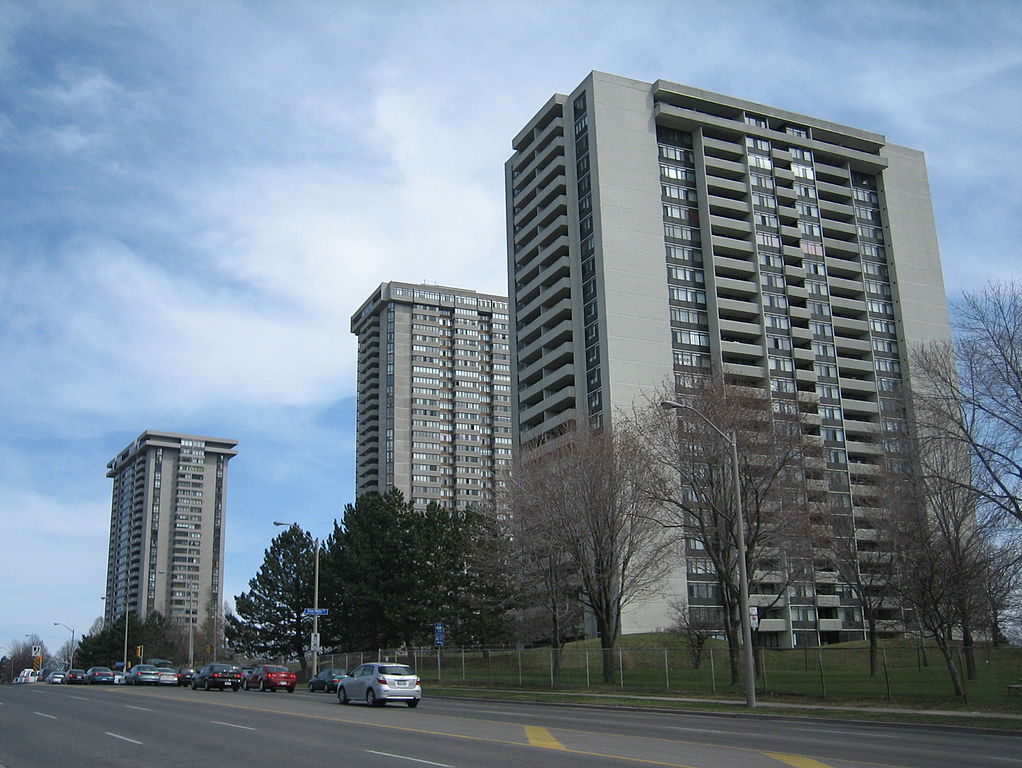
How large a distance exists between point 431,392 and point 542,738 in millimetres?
153509

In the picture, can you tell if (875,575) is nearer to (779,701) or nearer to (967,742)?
(779,701)

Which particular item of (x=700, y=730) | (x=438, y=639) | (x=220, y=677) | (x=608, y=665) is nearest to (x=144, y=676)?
(x=220, y=677)

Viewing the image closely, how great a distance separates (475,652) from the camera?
53.3 metres

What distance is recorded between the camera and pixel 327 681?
162 feet

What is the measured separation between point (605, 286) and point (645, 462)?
49.8m

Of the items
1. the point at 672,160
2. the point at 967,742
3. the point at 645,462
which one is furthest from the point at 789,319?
the point at 967,742

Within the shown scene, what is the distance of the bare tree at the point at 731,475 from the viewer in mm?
41000

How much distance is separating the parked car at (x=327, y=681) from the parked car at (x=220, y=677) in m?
4.06

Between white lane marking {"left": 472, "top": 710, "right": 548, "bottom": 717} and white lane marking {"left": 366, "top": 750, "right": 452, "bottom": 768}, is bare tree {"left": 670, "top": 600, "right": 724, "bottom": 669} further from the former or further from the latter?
white lane marking {"left": 366, "top": 750, "right": 452, "bottom": 768}

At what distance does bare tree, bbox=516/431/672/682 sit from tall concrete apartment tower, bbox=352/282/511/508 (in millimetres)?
115625

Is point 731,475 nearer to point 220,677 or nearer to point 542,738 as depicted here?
point 542,738

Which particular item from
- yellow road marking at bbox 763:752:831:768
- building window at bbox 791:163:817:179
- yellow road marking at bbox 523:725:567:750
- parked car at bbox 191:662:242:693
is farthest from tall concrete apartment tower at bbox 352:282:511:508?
yellow road marking at bbox 763:752:831:768

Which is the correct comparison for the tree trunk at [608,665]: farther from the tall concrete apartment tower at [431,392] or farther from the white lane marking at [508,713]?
the tall concrete apartment tower at [431,392]

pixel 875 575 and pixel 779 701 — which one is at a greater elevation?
pixel 875 575
